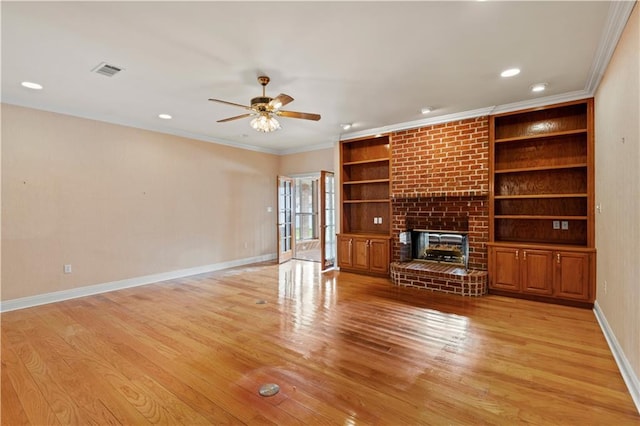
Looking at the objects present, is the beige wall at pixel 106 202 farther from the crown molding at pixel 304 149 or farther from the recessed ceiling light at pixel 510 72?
the recessed ceiling light at pixel 510 72

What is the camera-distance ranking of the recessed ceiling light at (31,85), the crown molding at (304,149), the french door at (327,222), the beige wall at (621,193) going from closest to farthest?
the beige wall at (621,193)
the recessed ceiling light at (31,85)
the french door at (327,222)
the crown molding at (304,149)

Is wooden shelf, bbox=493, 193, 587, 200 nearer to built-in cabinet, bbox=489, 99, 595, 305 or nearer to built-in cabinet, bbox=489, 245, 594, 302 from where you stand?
built-in cabinet, bbox=489, 99, 595, 305

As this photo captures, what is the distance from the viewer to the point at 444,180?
5062 mm

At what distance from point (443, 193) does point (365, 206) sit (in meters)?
1.79

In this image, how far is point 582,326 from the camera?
10.9ft

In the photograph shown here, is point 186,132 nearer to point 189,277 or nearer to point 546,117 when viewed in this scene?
point 189,277

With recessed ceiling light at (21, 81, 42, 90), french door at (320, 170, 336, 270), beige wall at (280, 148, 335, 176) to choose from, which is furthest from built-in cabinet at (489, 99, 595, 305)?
recessed ceiling light at (21, 81, 42, 90)

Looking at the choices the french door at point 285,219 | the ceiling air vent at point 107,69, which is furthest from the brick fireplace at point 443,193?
the ceiling air vent at point 107,69

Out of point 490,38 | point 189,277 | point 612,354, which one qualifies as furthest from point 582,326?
point 189,277

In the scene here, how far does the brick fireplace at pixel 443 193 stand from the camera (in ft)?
15.5

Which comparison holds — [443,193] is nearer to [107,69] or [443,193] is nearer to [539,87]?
[539,87]

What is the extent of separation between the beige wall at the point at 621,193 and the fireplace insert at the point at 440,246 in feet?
5.97

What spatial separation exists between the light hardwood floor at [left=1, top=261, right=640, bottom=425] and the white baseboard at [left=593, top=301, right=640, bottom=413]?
60 mm

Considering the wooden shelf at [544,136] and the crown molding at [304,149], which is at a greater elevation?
the crown molding at [304,149]
